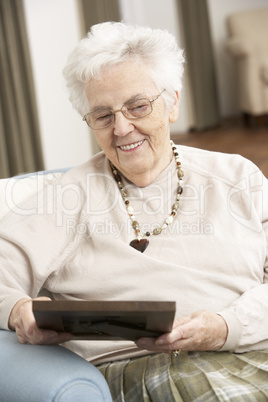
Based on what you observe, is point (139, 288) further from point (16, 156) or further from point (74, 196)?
point (16, 156)

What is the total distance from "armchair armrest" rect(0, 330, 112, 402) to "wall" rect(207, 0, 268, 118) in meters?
6.15

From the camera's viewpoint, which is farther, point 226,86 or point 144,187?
point 226,86

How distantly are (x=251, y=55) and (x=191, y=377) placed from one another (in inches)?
205

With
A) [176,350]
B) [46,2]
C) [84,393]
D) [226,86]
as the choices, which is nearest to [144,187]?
[176,350]

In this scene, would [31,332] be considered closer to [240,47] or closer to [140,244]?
[140,244]

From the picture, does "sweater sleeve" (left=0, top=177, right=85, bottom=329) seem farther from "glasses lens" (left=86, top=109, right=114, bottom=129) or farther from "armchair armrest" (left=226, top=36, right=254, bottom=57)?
"armchair armrest" (left=226, top=36, right=254, bottom=57)

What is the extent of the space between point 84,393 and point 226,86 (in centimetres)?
638

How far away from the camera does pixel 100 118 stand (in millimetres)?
1571

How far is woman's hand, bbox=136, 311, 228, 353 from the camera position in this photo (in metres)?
1.27

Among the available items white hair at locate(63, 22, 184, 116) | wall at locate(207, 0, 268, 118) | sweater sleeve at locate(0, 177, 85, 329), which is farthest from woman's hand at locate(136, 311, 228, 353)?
wall at locate(207, 0, 268, 118)

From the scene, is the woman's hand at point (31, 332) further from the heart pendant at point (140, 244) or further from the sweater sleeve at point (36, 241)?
the heart pendant at point (140, 244)

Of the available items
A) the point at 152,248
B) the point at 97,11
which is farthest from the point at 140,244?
the point at 97,11

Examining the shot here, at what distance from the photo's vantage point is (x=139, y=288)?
4.88 feet

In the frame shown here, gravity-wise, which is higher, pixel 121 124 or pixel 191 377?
pixel 121 124
